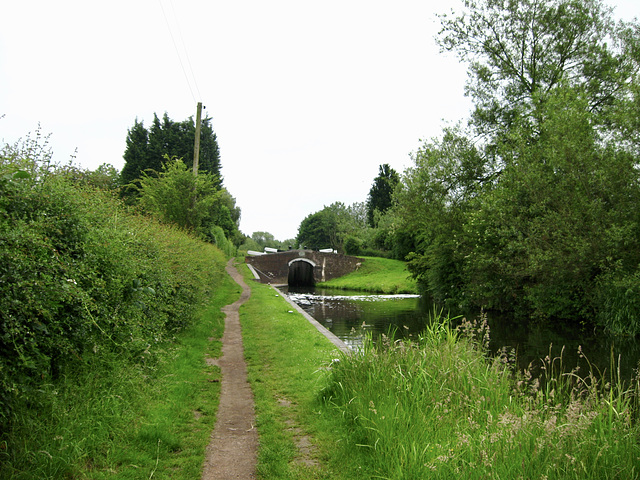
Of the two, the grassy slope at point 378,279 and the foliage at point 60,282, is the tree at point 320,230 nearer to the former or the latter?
the grassy slope at point 378,279

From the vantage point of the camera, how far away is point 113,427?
4.31 meters

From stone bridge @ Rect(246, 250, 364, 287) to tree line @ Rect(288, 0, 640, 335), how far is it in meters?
25.4

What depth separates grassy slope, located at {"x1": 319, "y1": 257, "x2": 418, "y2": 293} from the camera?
126 ft

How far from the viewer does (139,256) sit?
251 inches

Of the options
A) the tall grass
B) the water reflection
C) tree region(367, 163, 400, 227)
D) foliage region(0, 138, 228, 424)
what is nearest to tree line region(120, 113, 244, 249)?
the water reflection

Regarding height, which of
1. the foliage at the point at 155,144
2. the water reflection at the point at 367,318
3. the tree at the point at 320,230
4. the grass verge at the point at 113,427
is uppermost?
the foliage at the point at 155,144

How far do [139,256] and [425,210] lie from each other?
1659 cm

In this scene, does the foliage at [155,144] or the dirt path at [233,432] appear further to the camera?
the foliage at [155,144]

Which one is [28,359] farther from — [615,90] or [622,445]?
[615,90]

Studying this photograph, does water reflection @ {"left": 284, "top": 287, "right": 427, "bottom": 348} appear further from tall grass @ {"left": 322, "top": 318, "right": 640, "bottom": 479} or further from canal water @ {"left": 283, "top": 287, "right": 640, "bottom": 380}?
tall grass @ {"left": 322, "top": 318, "right": 640, "bottom": 479}

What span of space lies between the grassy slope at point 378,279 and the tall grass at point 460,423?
95.7 ft

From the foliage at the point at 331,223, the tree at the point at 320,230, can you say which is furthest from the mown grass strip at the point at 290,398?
the tree at the point at 320,230

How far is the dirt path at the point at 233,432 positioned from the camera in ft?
13.3

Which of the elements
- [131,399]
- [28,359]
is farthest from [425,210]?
[28,359]
